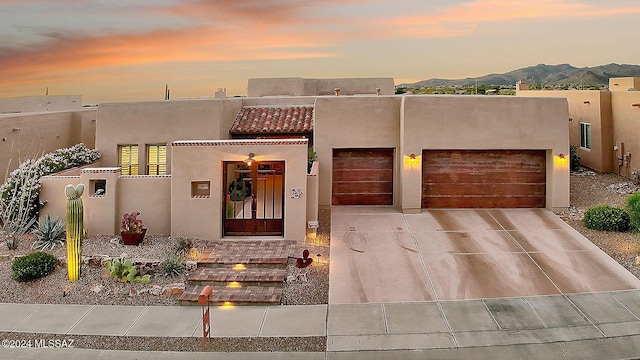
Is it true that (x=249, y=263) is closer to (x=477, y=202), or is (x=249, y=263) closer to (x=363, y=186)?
(x=363, y=186)

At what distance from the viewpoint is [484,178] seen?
17.7m

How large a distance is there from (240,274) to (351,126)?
28.8 feet

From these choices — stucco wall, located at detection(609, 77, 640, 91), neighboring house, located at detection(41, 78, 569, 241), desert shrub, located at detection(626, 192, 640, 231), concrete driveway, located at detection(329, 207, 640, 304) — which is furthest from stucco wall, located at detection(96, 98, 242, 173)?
stucco wall, located at detection(609, 77, 640, 91)

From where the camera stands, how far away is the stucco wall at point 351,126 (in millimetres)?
17891

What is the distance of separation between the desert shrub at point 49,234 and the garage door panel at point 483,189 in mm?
13478

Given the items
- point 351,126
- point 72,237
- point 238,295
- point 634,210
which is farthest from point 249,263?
point 634,210

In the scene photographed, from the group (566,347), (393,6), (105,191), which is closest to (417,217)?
(566,347)

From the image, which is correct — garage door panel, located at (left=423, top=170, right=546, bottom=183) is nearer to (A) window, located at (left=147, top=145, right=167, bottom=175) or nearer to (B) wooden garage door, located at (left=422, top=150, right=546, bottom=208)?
(B) wooden garage door, located at (left=422, top=150, right=546, bottom=208)

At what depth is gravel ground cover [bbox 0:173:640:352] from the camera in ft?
28.8

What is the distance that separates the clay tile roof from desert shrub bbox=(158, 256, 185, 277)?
951cm

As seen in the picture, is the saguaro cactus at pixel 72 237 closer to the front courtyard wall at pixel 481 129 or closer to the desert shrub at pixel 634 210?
the front courtyard wall at pixel 481 129

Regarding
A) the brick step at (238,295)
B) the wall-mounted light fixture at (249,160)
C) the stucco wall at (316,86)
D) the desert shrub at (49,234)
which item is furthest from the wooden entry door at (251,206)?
the stucco wall at (316,86)

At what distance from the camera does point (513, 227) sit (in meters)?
15.4

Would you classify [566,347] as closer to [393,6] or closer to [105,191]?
[105,191]
